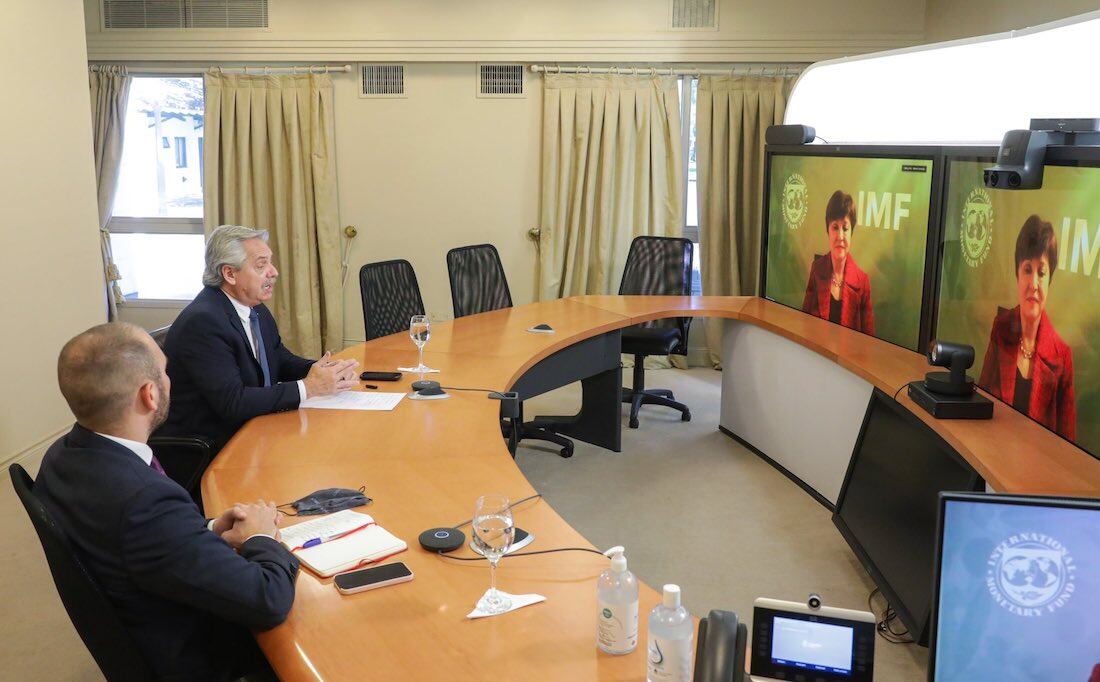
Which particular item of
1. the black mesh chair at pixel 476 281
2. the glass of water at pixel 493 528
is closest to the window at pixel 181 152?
the black mesh chair at pixel 476 281

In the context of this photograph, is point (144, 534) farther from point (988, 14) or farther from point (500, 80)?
point (988, 14)

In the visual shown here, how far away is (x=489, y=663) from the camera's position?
1.65 metres

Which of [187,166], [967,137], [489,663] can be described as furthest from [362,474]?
[187,166]

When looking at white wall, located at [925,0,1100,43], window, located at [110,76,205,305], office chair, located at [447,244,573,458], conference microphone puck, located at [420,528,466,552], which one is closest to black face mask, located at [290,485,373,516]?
conference microphone puck, located at [420,528,466,552]

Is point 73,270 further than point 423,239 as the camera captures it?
No

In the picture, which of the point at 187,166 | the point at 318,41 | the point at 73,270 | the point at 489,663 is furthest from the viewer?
the point at 187,166

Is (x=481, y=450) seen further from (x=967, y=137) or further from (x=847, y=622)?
(x=967, y=137)

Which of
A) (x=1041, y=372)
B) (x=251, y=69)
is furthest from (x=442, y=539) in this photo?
(x=251, y=69)

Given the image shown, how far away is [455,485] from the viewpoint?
2.49 metres

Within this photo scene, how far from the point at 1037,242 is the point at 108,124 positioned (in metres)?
5.96

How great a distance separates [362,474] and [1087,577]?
1774 mm

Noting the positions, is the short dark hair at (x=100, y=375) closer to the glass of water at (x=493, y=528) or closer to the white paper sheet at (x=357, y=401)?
the glass of water at (x=493, y=528)

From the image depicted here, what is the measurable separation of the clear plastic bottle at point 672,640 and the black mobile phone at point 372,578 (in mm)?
633

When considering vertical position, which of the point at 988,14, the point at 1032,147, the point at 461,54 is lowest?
the point at 1032,147
